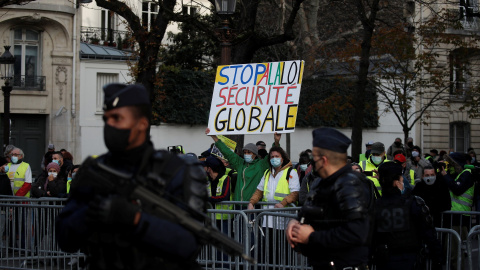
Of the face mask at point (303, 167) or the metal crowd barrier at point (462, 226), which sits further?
the face mask at point (303, 167)

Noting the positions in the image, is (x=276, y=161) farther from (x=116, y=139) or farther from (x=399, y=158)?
(x=116, y=139)

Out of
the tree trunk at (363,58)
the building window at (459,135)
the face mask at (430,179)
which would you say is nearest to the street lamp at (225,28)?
the face mask at (430,179)

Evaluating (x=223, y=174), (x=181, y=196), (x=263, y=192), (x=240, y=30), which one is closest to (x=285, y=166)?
(x=263, y=192)

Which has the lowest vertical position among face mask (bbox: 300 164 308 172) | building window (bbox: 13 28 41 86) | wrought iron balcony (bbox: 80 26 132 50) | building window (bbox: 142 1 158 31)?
face mask (bbox: 300 164 308 172)

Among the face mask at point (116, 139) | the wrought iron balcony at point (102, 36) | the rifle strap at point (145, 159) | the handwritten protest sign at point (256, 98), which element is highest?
the wrought iron balcony at point (102, 36)

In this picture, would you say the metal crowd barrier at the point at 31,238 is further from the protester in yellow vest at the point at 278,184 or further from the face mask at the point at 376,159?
the face mask at the point at 376,159

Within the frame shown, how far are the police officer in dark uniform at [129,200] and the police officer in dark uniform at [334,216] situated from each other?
4.37 ft

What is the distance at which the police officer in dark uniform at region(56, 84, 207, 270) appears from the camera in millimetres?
3717

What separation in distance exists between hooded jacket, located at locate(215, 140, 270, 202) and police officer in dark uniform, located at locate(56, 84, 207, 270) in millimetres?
7533

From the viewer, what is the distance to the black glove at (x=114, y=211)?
3.61 m

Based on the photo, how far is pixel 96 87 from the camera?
114 ft

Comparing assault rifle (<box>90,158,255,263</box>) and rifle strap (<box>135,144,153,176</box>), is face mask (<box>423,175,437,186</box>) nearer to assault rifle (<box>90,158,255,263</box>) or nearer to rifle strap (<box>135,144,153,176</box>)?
assault rifle (<box>90,158,255,263</box>)

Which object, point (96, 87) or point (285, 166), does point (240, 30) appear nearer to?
point (285, 166)

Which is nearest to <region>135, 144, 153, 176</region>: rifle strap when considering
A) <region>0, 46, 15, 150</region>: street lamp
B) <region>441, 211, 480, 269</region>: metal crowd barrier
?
<region>441, 211, 480, 269</region>: metal crowd barrier
